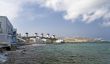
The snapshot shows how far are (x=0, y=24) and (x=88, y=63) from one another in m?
49.7

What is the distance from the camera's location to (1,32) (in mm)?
81438

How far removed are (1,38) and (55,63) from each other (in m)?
41.5

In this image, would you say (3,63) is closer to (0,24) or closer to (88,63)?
(88,63)

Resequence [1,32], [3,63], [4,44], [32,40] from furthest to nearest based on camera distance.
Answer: [32,40] → [1,32] → [4,44] → [3,63]

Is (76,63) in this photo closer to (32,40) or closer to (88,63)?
(88,63)

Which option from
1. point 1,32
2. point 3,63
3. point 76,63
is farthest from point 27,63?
point 1,32

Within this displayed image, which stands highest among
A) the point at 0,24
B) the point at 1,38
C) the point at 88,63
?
the point at 0,24

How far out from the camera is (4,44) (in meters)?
75.1

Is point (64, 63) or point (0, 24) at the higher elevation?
point (0, 24)

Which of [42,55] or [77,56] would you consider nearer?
[77,56]

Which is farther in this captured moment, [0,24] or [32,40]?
[32,40]

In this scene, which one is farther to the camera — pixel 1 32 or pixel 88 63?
pixel 1 32

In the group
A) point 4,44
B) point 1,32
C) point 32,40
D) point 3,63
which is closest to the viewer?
point 3,63

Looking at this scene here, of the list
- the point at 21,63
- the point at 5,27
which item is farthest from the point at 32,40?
the point at 21,63
